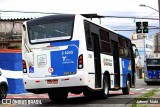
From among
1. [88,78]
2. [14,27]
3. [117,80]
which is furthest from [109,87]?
[14,27]

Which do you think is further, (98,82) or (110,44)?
(110,44)

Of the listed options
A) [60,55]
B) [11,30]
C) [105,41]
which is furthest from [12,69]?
[11,30]

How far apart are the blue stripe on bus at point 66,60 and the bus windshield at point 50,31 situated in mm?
425

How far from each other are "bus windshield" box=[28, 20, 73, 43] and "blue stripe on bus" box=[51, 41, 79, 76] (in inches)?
16.7

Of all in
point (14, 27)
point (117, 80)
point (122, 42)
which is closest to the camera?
point (117, 80)

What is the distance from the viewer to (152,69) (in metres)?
41.8

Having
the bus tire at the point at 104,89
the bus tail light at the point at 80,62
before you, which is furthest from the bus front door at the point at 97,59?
the bus tail light at the point at 80,62

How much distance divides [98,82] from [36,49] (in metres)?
2.91

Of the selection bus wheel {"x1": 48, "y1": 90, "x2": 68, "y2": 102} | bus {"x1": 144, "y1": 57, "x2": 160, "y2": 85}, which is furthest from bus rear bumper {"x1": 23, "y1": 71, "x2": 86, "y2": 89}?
bus {"x1": 144, "y1": 57, "x2": 160, "y2": 85}

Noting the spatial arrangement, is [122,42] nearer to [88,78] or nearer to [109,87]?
[109,87]

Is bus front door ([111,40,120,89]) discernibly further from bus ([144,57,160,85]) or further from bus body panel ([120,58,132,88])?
bus ([144,57,160,85])

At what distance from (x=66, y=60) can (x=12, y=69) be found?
12294 millimetres

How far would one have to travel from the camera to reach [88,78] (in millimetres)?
14289

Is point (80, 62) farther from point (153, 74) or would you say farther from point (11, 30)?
point (11, 30)
